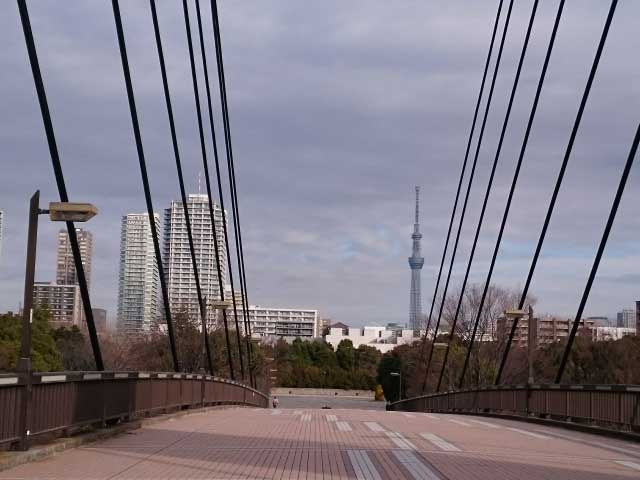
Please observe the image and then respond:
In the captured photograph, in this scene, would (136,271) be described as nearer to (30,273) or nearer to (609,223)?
(609,223)

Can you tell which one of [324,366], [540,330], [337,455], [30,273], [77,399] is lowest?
[324,366]

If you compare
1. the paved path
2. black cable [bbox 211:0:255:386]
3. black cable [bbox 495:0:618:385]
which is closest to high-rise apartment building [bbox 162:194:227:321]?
black cable [bbox 211:0:255:386]

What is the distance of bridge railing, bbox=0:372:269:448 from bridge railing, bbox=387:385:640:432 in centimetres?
890

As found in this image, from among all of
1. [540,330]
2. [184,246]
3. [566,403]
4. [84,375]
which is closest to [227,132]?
[566,403]

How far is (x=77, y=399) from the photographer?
502 inches

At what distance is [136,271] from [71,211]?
406 feet

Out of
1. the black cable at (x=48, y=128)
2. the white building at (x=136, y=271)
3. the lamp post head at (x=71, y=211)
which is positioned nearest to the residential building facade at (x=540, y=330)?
the black cable at (x=48, y=128)

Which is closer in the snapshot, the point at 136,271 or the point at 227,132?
the point at 227,132

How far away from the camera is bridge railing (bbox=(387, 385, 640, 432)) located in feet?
54.4

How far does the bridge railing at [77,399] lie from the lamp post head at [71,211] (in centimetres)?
211

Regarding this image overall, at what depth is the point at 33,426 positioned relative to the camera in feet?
35.7

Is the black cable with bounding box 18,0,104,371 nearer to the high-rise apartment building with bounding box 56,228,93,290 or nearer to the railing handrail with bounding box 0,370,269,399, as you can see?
the railing handrail with bounding box 0,370,269,399

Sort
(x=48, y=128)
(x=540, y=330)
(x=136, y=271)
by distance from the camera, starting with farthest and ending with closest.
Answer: (x=136, y=271)
(x=540, y=330)
(x=48, y=128)

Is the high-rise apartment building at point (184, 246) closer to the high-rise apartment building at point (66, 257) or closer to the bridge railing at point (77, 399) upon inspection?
the high-rise apartment building at point (66, 257)
